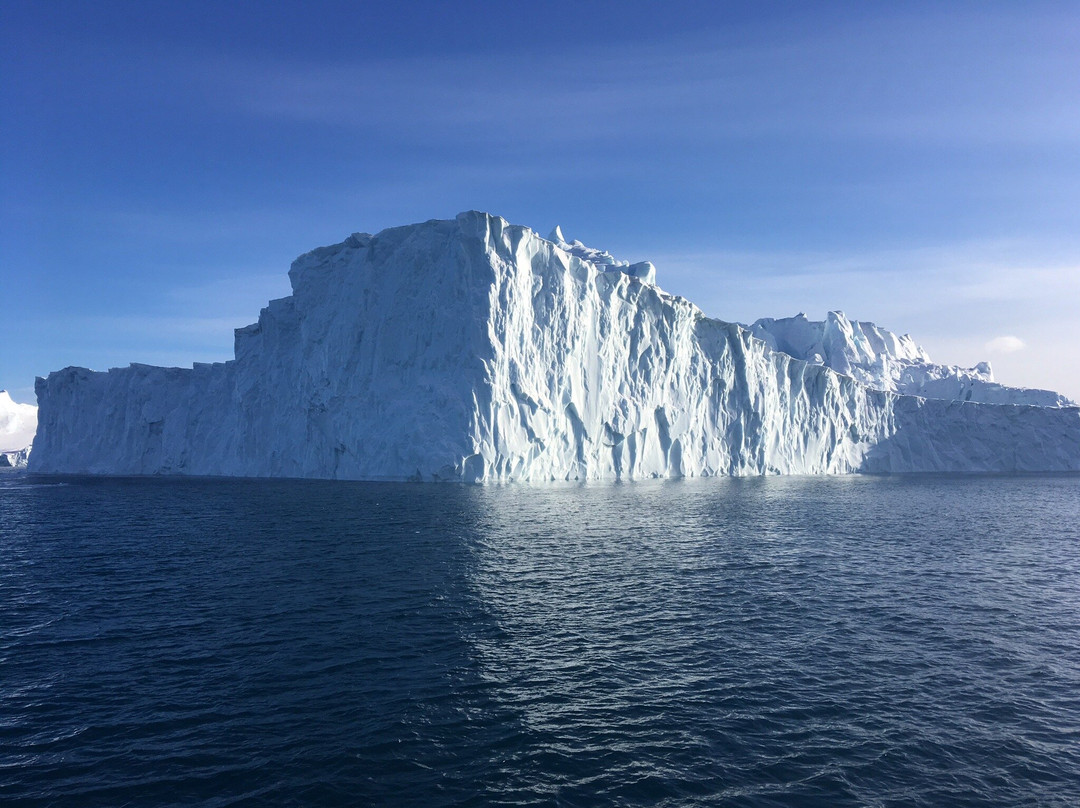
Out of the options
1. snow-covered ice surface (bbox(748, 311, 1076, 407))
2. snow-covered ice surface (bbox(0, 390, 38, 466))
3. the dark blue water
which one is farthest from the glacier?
snow-covered ice surface (bbox(0, 390, 38, 466))

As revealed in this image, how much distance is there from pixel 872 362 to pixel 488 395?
249 ft

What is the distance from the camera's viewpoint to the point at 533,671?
12.2 metres

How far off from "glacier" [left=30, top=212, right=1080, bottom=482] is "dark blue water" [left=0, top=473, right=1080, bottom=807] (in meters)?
24.8

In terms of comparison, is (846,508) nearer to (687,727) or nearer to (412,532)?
(412,532)

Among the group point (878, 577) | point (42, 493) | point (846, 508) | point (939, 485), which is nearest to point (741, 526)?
point (878, 577)

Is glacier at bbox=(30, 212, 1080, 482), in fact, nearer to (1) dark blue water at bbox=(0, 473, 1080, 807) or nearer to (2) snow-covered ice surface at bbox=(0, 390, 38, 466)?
(1) dark blue water at bbox=(0, 473, 1080, 807)

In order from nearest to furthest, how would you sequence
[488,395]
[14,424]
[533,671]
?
[533,671]
[488,395]
[14,424]

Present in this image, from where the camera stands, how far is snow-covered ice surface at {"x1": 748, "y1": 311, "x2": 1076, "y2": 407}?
96.5 metres

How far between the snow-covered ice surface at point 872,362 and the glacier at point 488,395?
625 inches

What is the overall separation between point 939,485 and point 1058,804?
60683 mm

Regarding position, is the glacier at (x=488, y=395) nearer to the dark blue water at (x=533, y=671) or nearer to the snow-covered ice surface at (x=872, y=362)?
the snow-covered ice surface at (x=872, y=362)

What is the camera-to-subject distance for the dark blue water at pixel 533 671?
28.4 ft

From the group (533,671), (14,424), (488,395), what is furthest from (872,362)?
(14,424)

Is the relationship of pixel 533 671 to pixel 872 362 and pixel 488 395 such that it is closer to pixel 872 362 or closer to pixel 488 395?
pixel 488 395
